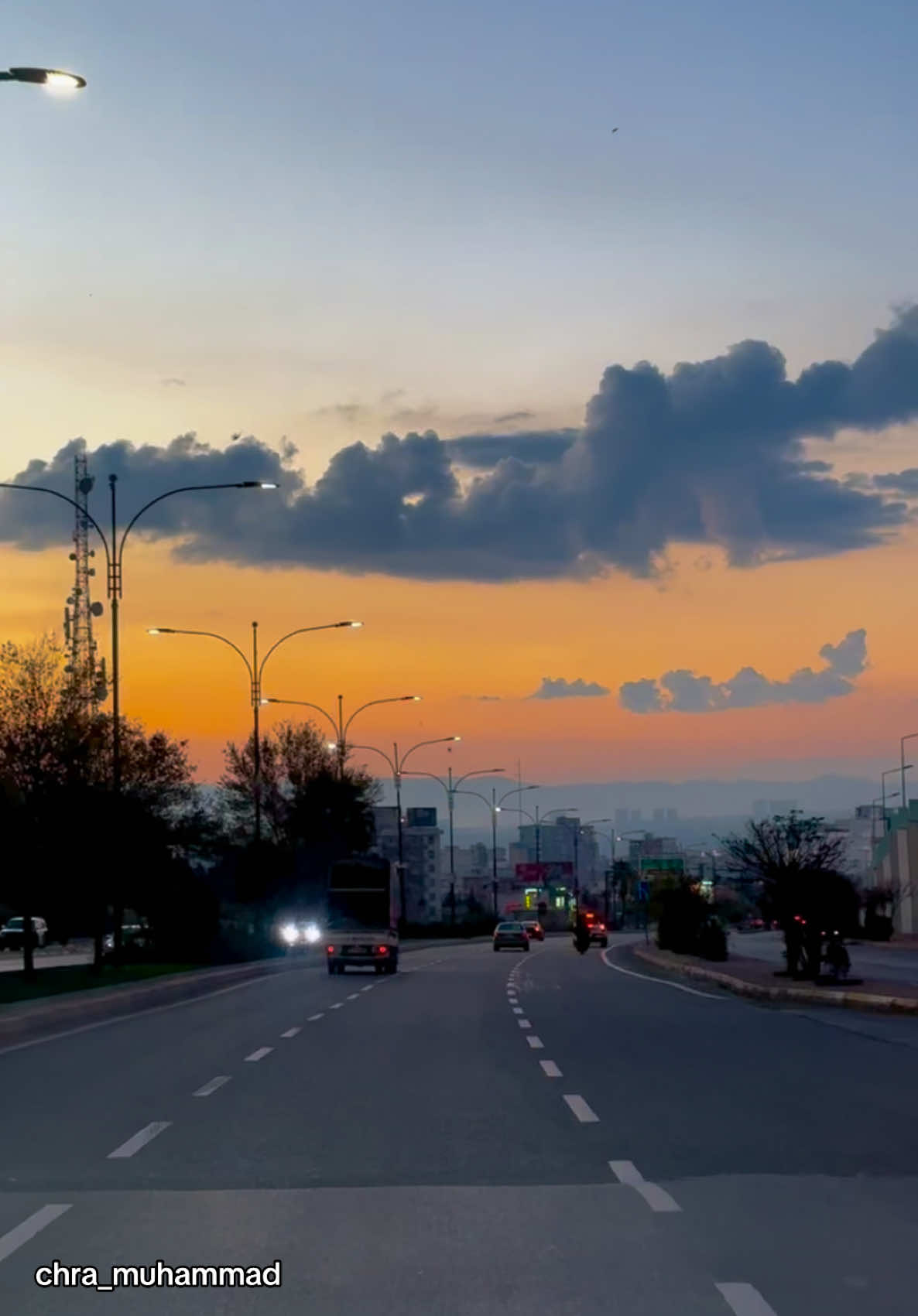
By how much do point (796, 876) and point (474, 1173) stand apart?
29.3 meters

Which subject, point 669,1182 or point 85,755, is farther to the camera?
point 85,755

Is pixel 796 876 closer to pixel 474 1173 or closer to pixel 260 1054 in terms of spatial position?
pixel 260 1054

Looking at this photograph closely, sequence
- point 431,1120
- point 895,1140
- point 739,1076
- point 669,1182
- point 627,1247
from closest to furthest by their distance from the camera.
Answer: point 627,1247 → point 669,1182 → point 895,1140 → point 431,1120 → point 739,1076

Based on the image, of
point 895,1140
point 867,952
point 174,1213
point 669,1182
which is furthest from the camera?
point 867,952

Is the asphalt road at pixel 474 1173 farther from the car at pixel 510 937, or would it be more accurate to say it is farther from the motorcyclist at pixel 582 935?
the car at pixel 510 937

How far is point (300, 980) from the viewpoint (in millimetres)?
46750

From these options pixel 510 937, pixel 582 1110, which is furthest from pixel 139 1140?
pixel 510 937

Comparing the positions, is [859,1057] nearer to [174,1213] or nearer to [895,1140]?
[895,1140]

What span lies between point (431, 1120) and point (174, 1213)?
463cm

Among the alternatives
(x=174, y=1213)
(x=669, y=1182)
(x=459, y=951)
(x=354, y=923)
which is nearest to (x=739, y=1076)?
(x=669, y=1182)

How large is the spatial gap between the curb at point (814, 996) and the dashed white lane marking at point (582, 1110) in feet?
45.5

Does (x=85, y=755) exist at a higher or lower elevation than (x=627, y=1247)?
higher

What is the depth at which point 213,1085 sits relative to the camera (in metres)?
17.6

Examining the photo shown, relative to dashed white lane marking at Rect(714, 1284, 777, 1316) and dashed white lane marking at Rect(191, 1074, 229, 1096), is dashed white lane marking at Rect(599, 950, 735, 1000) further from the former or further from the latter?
dashed white lane marking at Rect(714, 1284, 777, 1316)
